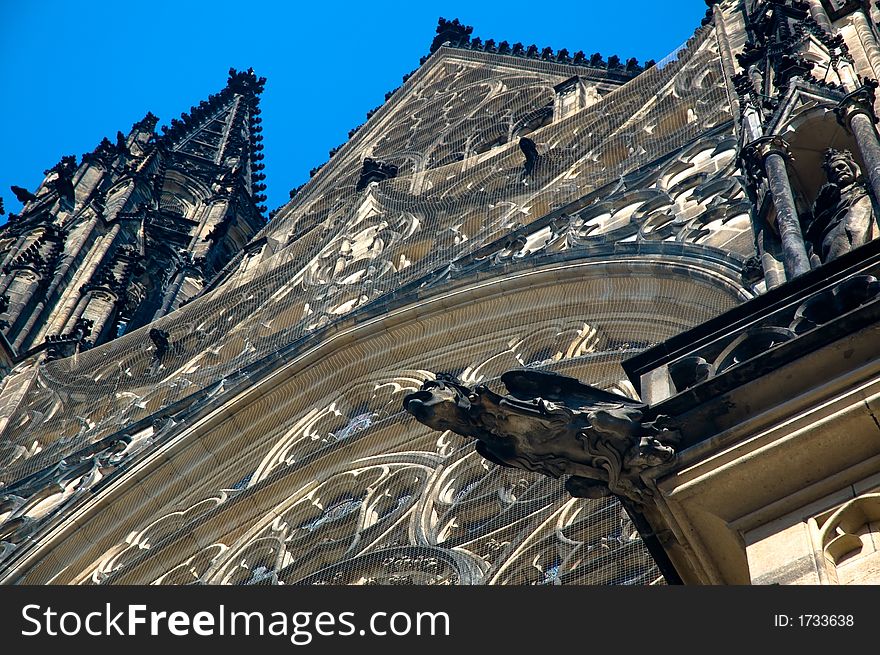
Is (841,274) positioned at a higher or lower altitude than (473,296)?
lower

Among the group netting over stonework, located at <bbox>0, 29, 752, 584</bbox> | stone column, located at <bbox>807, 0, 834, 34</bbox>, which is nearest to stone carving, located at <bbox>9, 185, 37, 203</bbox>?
netting over stonework, located at <bbox>0, 29, 752, 584</bbox>

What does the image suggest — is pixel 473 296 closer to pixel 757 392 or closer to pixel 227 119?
pixel 757 392

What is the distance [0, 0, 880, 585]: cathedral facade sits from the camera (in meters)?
4.96

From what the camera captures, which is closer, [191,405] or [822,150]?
[822,150]

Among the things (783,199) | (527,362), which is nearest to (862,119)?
(783,199)

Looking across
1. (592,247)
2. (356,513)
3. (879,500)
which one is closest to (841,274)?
(879,500)

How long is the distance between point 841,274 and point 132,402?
32.7 feet

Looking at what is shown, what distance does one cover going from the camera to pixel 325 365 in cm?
1275

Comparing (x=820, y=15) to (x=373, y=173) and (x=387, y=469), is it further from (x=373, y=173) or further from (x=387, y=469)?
(x=373, y=173)

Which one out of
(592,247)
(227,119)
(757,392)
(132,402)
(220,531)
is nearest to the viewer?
(757,392)

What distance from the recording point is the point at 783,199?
6879 millimetres

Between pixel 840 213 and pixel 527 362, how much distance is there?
5021 mm

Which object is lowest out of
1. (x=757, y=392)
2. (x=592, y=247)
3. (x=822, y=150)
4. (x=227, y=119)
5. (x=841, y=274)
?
(x=757, y=392)

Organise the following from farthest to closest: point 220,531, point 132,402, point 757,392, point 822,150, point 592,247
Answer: point 132,402
point 220,531
point 592,247
point 822,150
point 757,392
